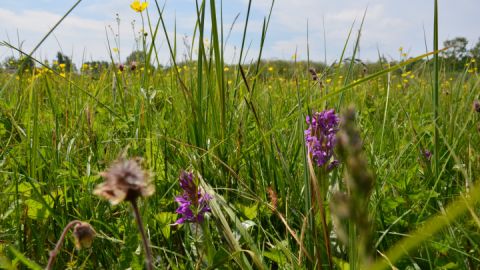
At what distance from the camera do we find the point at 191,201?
3.78 ft

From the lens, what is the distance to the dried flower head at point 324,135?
4.47ft

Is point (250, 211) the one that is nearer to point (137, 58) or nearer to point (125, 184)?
point (125, 184)

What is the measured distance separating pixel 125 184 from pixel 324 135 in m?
0.97

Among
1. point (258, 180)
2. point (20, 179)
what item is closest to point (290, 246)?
point (258, 180)

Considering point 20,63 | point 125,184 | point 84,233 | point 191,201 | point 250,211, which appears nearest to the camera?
point 125,184

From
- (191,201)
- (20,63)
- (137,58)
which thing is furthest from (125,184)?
(20,63)

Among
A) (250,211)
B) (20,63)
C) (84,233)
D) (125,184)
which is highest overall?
(20,63)

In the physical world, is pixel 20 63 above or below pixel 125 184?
above

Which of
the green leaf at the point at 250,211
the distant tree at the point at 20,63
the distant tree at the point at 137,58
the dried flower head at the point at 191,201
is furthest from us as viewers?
the distant tree at the point at 137,58

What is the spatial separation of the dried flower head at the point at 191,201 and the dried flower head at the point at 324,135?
0.35m

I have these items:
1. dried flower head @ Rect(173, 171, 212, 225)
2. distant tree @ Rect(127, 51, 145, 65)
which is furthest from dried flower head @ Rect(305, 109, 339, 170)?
distant tree @ Rect(127, 51, 145, 65)

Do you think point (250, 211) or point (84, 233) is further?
point (250, 211)

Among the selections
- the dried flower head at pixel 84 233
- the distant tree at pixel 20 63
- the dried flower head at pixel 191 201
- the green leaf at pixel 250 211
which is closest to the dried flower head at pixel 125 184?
the dried flower head at pixel 84 233

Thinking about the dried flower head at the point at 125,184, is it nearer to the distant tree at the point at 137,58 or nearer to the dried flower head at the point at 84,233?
the dried flower head at the point at 84,233
